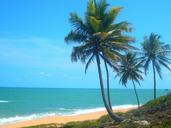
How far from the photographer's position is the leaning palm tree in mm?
23469

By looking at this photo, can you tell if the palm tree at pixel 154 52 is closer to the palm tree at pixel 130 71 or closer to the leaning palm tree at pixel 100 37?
the palm tree at pixel 130 71

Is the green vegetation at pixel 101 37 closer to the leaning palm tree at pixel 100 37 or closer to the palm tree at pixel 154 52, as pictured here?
the leaning palm tree at pixel 100 37

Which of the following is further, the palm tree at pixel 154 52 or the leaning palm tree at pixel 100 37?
the palm tree at pixel 154 52

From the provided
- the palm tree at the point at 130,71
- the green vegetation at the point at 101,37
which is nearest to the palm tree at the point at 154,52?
the palm tree at the point at 130,71

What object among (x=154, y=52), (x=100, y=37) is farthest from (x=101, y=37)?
(x=154, y=52)

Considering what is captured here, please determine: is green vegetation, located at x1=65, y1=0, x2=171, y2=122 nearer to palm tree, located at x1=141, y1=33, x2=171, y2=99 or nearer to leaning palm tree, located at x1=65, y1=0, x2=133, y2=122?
leaning palm tree, located at x1=65, y1=0, x2=133, y2=122

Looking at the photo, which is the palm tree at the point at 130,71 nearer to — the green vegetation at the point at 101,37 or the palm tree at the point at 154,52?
the palm tree at the point at 154,52

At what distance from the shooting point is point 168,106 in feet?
64.7

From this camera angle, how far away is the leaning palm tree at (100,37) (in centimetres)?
2347

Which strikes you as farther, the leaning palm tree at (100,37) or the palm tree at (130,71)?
the palm tree at (130,71)

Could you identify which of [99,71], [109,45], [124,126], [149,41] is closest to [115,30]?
[109,45]

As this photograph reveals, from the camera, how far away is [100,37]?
913 inches

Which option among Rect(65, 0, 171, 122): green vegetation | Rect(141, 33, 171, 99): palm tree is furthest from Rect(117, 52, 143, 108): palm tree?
Rect(65, 0, 171, 122): green vegetation

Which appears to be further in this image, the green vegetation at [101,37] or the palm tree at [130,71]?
the palm tree at [130,71]
